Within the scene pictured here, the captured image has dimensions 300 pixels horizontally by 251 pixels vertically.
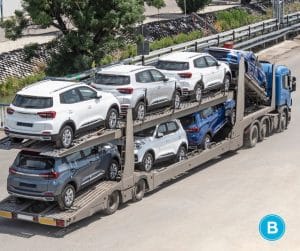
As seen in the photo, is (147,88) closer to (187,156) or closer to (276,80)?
(187,156)

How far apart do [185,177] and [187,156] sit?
2.21 feet

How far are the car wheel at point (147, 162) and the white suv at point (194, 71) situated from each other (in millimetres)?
2770

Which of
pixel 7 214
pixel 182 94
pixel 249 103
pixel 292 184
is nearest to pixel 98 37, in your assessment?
pixel 249 103

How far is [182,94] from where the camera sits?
68.0 ft

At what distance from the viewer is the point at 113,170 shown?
1761 centimetres

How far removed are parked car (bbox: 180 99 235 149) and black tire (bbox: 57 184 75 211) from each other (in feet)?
19.4

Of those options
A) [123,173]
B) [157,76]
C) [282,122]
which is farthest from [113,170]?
[282,122]

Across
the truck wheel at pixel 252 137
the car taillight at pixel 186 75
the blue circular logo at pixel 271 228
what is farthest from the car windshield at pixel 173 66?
the blue circular logo at pixel 271 228

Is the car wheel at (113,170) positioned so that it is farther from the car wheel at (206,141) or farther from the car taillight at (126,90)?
the car wheel at (206,141)

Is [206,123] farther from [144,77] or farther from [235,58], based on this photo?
[235,58]

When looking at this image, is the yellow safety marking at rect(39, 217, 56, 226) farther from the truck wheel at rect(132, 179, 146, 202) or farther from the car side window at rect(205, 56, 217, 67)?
the car side window at rect(205, 56, 217, 67)

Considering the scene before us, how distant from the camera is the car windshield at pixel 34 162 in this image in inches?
619

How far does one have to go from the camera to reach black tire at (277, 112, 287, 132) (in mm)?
26277

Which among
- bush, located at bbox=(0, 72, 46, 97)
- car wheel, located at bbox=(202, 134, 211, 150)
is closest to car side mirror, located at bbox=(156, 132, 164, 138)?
car wheel, located at bbox=(202, 134, 211, 150)
